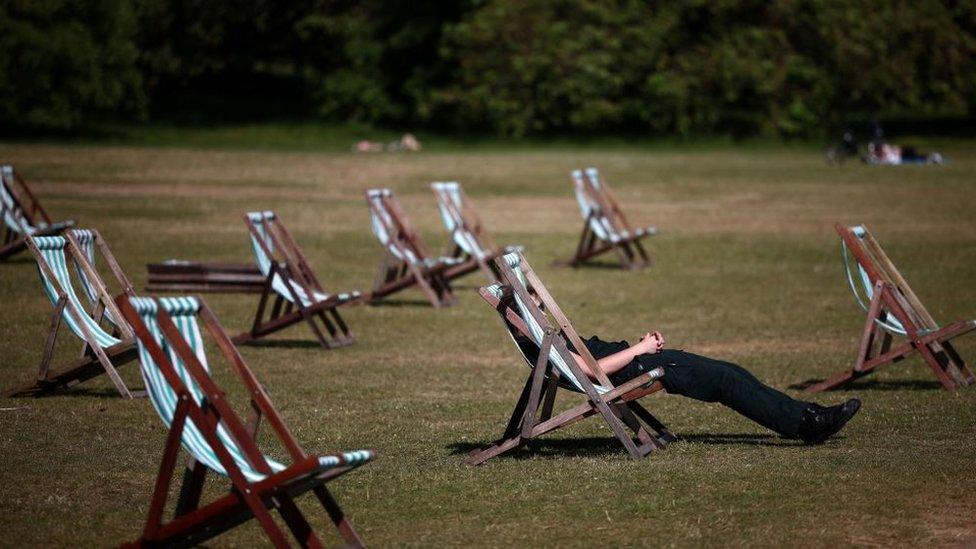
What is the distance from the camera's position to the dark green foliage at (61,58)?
4159cm

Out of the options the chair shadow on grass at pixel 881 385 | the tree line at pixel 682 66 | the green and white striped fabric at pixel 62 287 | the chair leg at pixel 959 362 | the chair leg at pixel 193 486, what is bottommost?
the tree line at pixel 682 66

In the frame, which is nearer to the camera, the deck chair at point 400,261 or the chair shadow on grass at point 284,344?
the chair shadow on grass at point 284,344

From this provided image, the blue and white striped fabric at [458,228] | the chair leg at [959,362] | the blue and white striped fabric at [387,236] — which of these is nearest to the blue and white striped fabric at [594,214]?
the blue and white striped fabric at [458,228]

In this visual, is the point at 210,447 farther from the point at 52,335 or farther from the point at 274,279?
the point at 274,279

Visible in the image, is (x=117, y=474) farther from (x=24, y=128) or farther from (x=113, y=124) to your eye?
(x=113, y=124)

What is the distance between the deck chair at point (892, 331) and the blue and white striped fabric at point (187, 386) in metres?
5.35

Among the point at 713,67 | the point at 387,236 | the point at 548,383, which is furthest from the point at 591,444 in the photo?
the point at 713,67

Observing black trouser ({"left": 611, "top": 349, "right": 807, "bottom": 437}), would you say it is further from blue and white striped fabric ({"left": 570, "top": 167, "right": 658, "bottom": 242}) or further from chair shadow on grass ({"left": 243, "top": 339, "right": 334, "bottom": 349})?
blue and white striped fabric ({"left": 570, "top": 167, "right": 658, "bottom": 242})

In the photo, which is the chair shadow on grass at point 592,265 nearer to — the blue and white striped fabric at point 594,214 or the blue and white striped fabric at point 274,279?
the blue and white striped fabric at point 594,214

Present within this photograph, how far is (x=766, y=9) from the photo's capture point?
53.2 meters

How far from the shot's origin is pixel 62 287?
10.0 m

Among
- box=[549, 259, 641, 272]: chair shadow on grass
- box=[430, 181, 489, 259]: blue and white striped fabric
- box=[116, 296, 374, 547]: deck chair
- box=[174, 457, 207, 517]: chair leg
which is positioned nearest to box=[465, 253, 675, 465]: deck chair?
box=[116, 296, 374, 547]: deck chair

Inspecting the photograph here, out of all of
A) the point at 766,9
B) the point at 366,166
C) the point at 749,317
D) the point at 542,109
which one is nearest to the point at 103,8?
the point at 366,166

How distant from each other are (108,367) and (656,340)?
11.5ft
